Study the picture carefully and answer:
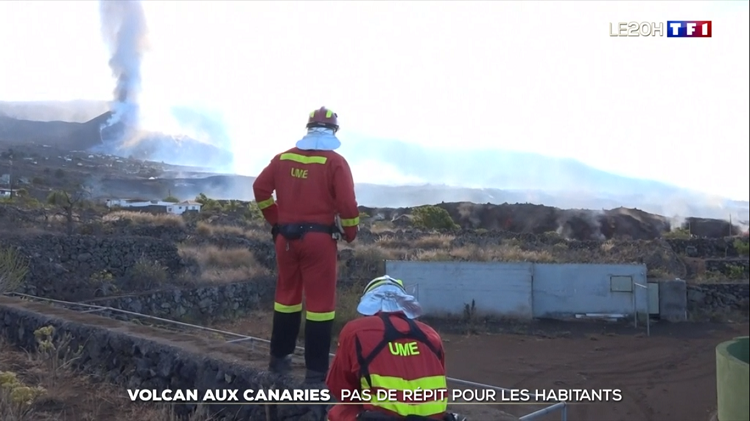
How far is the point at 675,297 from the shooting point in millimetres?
15336

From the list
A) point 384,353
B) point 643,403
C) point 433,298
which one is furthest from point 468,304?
point 384,353

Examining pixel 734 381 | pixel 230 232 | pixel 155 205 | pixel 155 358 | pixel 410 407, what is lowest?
pixel 230 232

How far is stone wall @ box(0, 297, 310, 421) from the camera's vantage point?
5.03 metres

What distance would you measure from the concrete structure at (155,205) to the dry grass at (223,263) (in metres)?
17.7

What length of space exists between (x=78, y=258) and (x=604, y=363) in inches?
490

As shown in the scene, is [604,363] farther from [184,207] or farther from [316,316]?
[184,207]

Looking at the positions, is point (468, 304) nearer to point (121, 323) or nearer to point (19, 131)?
point (121, 323)

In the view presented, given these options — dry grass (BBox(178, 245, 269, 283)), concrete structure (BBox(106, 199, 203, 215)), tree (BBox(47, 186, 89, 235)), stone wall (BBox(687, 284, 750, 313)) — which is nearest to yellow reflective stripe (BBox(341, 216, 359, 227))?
dry grass (BBox(178, 245, 269, 283))

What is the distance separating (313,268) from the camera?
4672mm

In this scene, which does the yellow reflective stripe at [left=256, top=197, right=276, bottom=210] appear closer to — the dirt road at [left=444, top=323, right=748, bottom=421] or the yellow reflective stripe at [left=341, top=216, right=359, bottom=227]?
the yellow reflective stripe at [left=341, top=216, right=359, bottom=227]

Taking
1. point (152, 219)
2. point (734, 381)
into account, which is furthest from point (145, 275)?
point (734, 381)

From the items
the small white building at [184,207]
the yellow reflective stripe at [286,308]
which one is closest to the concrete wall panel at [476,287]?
the yellow reflective stripe at [286,308]

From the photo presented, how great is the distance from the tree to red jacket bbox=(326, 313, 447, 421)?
1728 cm

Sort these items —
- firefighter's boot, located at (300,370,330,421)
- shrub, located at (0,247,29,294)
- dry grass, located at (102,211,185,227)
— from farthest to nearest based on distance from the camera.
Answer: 1. dry grass, located at (102,211,185,227)
2. shrub, located at (0,247,29,294)
3. firefighter's boot, located at (300,370,330,421)
